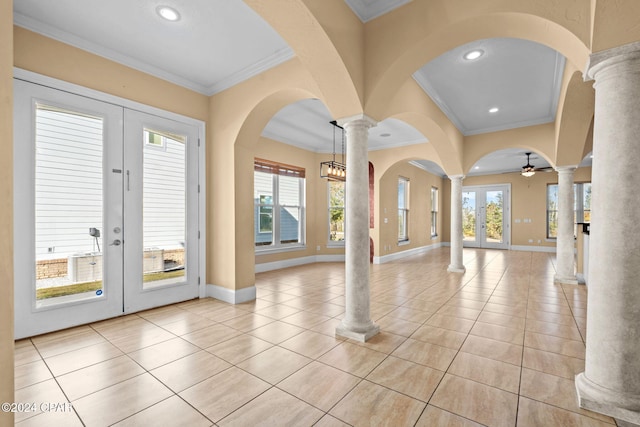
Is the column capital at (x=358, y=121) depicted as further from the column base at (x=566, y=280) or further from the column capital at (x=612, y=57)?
the column base at (x=566, y=280)

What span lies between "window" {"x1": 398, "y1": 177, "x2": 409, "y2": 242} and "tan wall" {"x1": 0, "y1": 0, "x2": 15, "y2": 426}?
917 centimetres

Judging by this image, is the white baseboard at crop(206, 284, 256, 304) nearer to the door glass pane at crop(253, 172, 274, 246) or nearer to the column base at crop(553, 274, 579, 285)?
the door glass pane at crop(253, 172, 274, 246)

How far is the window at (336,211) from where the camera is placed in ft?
27.1

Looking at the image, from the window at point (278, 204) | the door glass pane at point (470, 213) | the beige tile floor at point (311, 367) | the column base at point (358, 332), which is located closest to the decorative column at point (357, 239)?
the column base at point (358, 332)

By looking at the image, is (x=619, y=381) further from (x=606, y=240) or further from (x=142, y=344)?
(x=142, y=344)

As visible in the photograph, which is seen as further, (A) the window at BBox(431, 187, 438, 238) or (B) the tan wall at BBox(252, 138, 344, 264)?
(A) the window at BBox(431, 187, 438, 238)

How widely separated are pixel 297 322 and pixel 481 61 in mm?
4029

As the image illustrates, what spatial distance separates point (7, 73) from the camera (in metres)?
1.07

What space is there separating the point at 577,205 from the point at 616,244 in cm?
1126

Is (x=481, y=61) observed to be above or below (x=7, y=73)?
above

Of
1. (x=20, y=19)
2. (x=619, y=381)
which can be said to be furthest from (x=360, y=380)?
(x=20, y=19)

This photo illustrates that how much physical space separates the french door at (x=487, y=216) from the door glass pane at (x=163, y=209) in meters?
10.8

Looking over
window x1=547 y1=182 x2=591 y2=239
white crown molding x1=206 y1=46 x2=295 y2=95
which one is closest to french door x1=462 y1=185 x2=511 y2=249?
window x1=547 y1=182 x2=591 y2=239

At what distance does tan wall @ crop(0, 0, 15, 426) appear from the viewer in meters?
1.04
